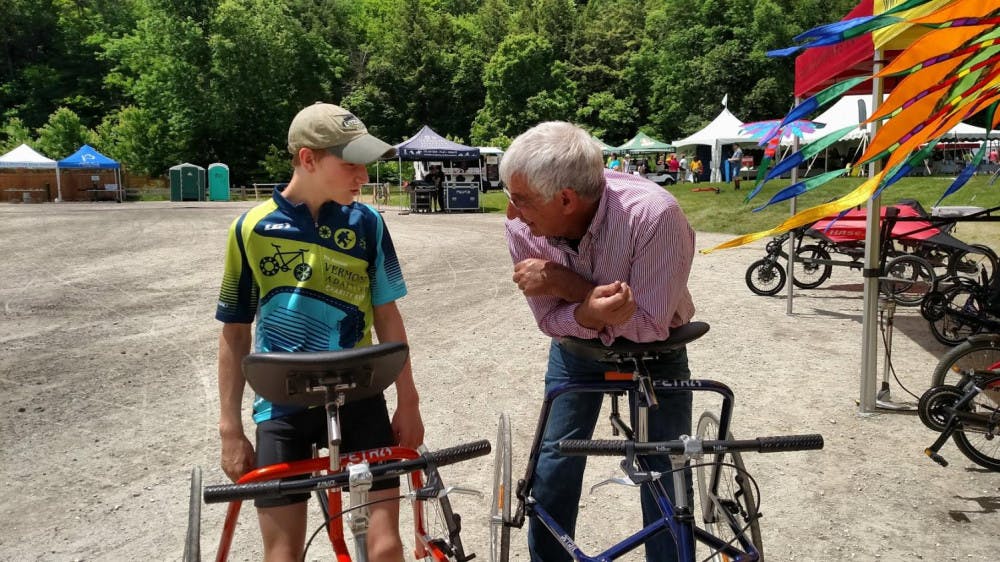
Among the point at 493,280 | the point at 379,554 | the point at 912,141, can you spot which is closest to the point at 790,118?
the point at 912,141

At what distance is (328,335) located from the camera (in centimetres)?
241

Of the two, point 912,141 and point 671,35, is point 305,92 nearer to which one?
point 671,35

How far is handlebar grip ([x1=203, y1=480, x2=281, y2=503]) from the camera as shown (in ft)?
5.69

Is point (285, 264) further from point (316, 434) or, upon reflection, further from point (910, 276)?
point (910, 276)

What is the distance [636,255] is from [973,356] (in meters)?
3.78

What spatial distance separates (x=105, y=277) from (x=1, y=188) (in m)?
34.6

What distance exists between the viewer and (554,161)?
221 cm

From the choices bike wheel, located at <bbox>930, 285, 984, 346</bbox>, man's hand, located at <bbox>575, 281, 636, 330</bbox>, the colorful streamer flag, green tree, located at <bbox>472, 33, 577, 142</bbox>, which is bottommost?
bike wheel, located at <bbox>930, 285, 984, 346</bbox>

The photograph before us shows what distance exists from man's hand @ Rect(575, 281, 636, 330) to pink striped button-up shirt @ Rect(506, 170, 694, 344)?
0.32 feet

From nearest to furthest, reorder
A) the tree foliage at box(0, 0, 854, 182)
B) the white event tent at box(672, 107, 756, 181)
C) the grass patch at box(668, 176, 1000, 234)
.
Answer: the grass patch at box(668, 176, 1000, 234)
the white event tent at box(672, 107, 756, 181)
the tree foliage at box(0, 0, 854, 182)

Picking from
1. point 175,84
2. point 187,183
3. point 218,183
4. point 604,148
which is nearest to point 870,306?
point 604,148

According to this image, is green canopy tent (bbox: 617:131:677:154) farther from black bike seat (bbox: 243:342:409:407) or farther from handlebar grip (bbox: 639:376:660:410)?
black bike seat (bbox: 243:342:409:407)

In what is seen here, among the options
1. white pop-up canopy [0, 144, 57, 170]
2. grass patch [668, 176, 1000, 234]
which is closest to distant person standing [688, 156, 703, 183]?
grass patch [668, 176, 1000, 234]

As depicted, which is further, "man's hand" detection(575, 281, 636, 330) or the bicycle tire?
the bicycle tire
